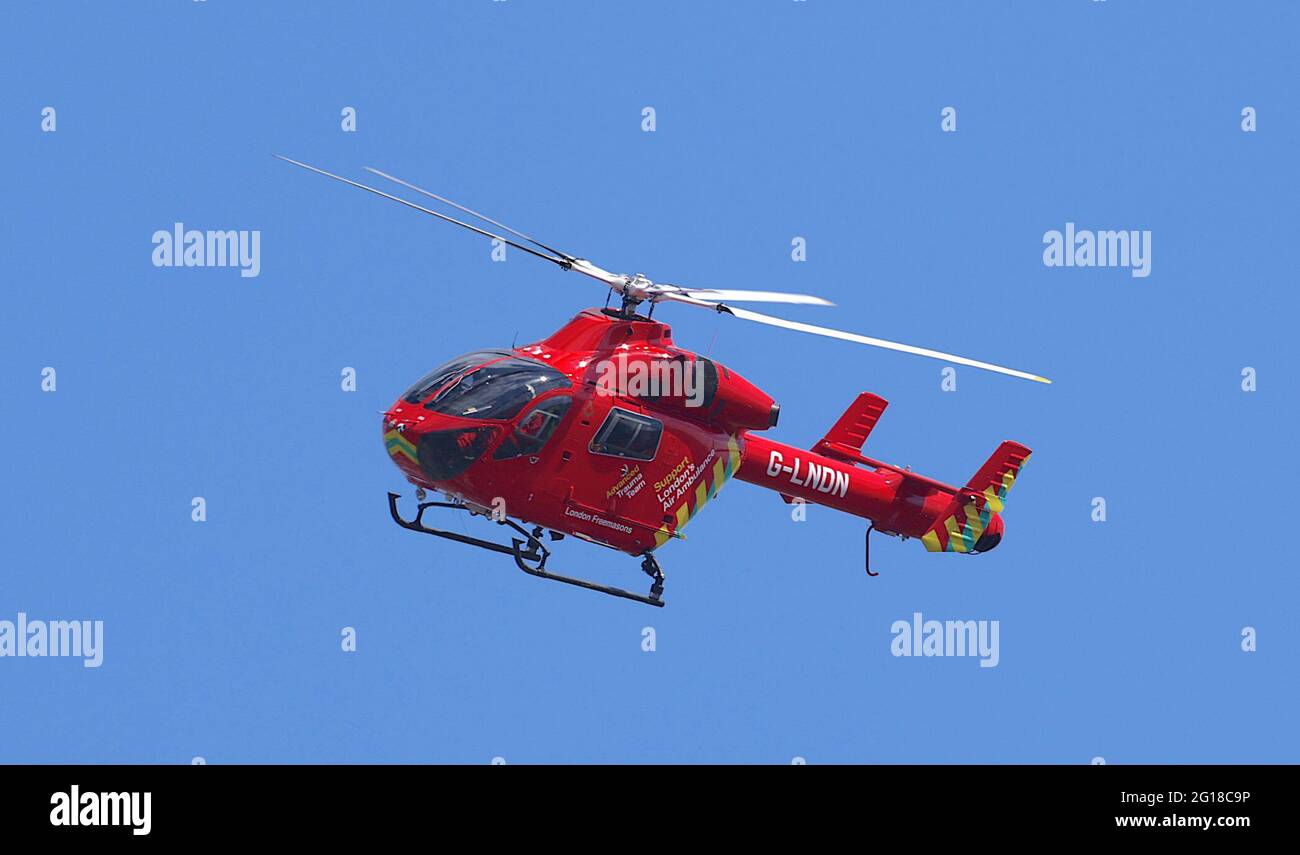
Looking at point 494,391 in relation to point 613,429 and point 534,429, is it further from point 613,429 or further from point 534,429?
point 613,429

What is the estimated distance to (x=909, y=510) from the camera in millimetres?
25562

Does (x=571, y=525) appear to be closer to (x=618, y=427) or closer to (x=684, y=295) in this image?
(x=618, y=427)

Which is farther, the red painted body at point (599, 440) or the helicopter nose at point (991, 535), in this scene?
the helicopter nose at point (991, 535)

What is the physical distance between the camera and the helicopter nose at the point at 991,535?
25984 mm

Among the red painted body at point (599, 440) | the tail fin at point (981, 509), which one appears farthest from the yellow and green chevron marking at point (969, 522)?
the red painted body at point (599, 440)

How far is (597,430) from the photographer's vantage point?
23.0 m

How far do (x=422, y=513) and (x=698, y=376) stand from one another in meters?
3.16

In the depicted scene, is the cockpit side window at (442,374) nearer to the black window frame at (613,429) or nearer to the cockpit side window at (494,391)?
the cockpit side window at (494,391)

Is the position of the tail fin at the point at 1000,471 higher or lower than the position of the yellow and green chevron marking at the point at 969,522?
higher

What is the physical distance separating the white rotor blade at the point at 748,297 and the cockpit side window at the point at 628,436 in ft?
4.47

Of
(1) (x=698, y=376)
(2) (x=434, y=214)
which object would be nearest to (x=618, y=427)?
→ (1) (x=698, y=376)

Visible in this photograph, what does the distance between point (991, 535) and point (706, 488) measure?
389 cm

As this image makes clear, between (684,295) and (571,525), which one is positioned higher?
(684,295)

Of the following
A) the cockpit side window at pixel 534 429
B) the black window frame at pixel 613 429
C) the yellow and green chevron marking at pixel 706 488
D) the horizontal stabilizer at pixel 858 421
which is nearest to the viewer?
the cockpit side window at pixel 534 429
